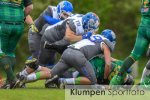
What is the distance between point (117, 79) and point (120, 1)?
44.5 ft

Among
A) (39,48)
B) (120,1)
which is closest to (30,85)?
(39,48)

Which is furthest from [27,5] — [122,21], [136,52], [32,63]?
[122,21]

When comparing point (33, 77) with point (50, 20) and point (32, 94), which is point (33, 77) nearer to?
point (32, 94)

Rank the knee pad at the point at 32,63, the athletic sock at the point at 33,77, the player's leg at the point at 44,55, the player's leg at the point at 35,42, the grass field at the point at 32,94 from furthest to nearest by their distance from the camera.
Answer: the player's leg at the point at 35,42 → the player's leg at the point at 44,55 → the knee pad at the point at 32,63 → the athletic sock at the point at 33,77 → the grass field at the point at 32,94

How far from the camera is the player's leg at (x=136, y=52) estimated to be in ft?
32.7

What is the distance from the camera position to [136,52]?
32.9ft

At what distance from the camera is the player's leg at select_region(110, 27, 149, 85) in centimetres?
996

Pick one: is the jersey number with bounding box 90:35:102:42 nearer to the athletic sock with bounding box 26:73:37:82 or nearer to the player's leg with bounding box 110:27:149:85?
the player's leg with bounding box 110:27:149:85

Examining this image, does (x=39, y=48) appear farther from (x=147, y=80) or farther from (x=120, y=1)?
(x=120, y=1)

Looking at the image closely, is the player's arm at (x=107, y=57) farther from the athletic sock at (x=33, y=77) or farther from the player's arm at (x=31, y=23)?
the player's arm at (x=31, y=23)

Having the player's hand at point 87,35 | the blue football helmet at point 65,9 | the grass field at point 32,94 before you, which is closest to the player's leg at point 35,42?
the blue football helmet at point 65,9

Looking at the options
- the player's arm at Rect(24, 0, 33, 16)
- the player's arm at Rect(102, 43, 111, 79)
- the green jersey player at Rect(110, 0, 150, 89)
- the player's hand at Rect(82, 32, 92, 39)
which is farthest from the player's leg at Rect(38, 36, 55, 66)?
the green jersey player at Rect(110, 0, 150, 89)

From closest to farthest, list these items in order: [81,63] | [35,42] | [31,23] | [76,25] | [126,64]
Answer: [126,64] → [81,63] → [76,25] → [31,23] → [35,42]

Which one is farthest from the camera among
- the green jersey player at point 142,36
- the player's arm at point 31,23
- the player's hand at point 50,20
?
the player's hand at point 50,20
